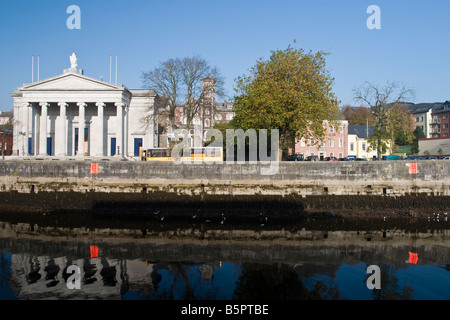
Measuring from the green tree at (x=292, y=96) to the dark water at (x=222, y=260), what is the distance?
468 inches

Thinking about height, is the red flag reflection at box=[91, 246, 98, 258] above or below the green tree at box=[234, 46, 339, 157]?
below

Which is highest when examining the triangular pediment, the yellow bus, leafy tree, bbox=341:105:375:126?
leafy tree, bbox=341:105:375:126

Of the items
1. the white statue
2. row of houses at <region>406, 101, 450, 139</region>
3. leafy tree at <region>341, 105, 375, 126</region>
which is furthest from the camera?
row of houses at <region>406, 101, 450, 139</region>

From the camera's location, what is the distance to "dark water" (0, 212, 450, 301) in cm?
1254

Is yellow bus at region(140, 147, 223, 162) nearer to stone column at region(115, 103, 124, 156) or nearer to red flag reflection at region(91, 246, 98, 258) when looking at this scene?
stone column at region(115, 103, 124, 156)

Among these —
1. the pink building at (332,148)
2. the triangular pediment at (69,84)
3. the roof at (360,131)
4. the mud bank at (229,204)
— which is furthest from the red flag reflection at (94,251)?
the roof at (360,131)

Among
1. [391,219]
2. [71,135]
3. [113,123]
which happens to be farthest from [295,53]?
[71,135]

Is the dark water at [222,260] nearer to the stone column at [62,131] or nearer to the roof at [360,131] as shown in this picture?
the stone column at [62,131]

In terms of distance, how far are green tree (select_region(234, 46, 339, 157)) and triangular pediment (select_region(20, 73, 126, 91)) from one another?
21907 mm

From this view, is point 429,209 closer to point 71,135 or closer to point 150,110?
point 150,110

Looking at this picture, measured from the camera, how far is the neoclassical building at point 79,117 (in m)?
45.3

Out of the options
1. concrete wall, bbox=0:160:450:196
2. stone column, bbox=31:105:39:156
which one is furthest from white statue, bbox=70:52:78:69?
concrete wall, bbox=0:160:450:196
